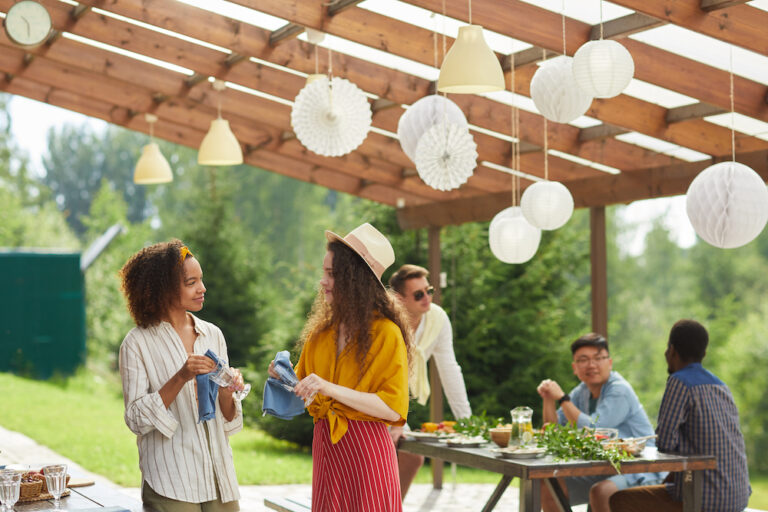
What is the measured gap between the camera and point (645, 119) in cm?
583

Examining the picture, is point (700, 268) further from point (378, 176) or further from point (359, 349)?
point (359, 349)

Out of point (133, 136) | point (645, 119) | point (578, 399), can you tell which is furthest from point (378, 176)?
point (133, 136)

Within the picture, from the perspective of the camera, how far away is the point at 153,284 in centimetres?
307

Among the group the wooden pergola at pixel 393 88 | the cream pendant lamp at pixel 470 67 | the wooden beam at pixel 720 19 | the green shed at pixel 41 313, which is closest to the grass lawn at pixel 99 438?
the green shed at pixel 41 313

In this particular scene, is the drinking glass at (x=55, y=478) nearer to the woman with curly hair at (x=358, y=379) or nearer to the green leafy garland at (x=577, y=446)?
the woman with curly hair at (x=358, y=379)

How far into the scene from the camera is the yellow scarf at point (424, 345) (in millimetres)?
5434

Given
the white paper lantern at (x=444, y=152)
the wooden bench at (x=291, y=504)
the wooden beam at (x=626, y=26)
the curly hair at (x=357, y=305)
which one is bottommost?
the wooden bench at (x=291, y=504)

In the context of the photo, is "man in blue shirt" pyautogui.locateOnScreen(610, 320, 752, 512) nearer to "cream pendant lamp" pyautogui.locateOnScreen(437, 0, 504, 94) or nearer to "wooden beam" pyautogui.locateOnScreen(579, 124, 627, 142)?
"cream pendant lamp" pyautogui.locateOnScreen(437, 0, 504, 94)

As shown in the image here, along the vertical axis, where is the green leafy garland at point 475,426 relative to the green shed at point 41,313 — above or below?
below

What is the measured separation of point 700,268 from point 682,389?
23.9 metres

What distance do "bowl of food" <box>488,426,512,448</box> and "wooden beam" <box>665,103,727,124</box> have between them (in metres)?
2.38

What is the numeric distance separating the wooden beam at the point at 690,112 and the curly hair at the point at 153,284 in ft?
12.1

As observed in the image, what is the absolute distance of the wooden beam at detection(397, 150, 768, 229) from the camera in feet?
19.3

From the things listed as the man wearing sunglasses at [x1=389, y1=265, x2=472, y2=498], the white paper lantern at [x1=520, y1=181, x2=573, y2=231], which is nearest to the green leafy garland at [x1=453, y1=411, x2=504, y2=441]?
the man wearing sunglasses at [x1=389, y1=265, x2=472, y2=498]
